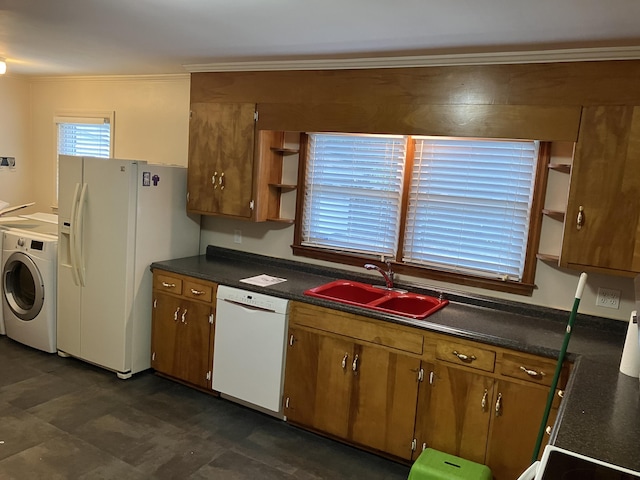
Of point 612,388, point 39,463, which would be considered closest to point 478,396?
point 612,388

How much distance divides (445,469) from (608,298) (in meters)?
1.33

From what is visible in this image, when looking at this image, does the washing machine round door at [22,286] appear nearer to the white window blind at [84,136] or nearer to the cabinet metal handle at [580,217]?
the white window blind at [84,136]

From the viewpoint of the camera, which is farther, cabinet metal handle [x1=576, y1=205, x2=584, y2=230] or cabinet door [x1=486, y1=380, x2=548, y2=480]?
cabinet metal handle [x1=576, y1=205, x2=584, y2=230]

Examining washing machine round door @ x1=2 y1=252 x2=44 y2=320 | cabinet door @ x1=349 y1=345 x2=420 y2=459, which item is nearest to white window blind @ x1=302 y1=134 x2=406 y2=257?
cabinet door @ x1=349 y1=345 x2=420 y2=459

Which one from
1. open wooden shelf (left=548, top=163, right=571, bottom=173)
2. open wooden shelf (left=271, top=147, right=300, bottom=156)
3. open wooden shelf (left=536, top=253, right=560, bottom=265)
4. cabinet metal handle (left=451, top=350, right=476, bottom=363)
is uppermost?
open wooden shelf (left=271, top=147, right=300, bottom=156)

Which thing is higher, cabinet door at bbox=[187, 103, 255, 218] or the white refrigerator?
cabinet door at bbox=[187, 103, 255, 218]

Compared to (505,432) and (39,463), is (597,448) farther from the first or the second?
(39,463)

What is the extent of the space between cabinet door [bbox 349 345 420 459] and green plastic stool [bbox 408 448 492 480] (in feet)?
1.03

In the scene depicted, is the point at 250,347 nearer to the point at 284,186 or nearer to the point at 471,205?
the point at 284,186

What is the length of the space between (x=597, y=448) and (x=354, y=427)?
5.64 ft

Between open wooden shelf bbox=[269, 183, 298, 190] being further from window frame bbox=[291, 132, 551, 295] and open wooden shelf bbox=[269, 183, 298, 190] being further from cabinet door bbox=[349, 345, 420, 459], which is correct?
cabinet door bbox=[349, 345, 420, 459]

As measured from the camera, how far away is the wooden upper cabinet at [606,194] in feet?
8.50

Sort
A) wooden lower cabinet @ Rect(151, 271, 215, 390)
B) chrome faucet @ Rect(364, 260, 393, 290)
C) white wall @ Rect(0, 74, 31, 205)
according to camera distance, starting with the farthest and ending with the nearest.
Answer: white wall @ Rect(0, 74, 31, 205), wooden lower cabinet @ Rect(151, 271, 215, 390), chrome faucet @ Rect(364, 260, 393, 290)

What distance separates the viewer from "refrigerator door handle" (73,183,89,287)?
3.78m
